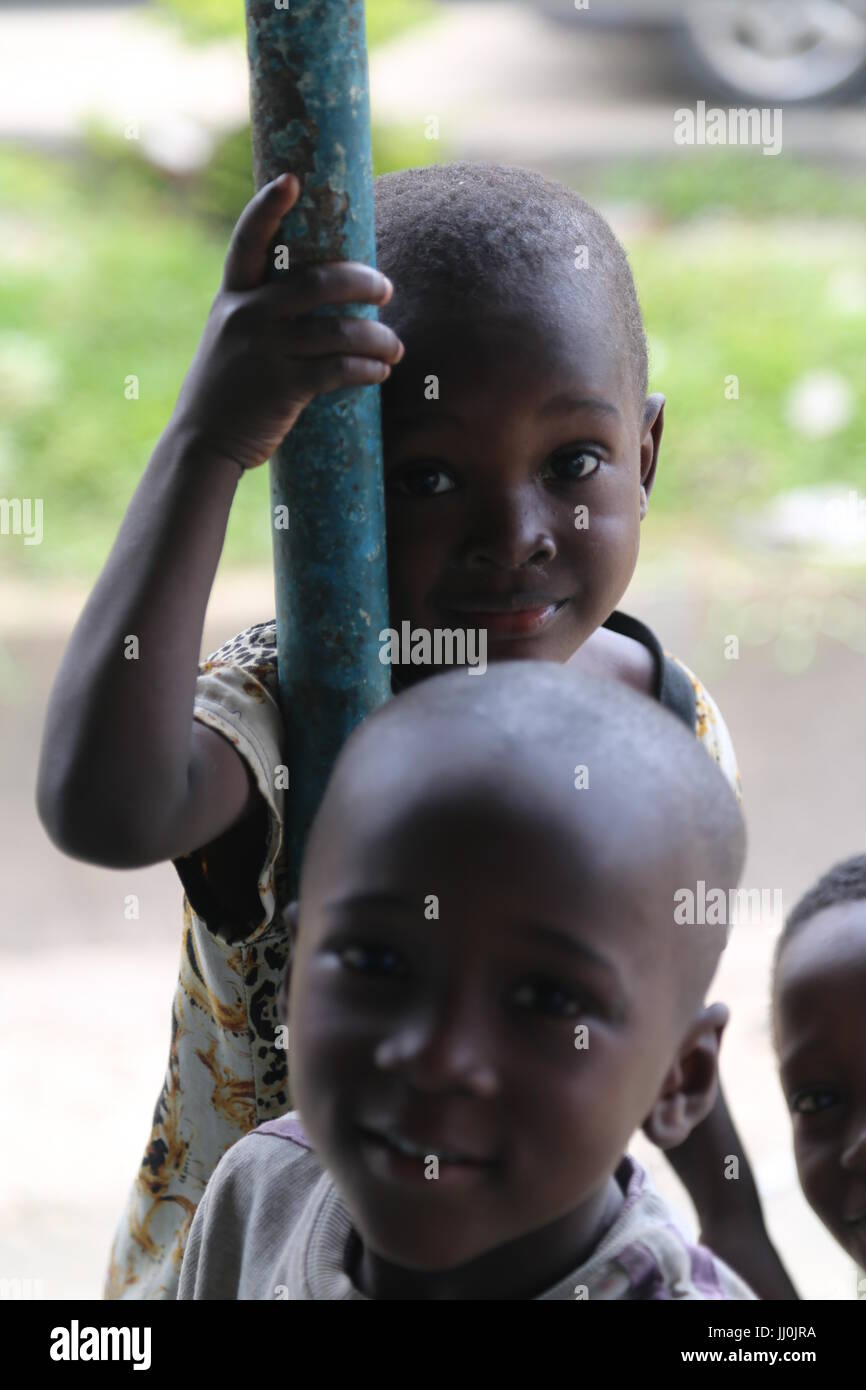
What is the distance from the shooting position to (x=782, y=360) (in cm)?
588

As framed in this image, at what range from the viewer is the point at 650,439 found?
1.80 m

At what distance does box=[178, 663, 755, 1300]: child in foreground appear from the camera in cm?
104

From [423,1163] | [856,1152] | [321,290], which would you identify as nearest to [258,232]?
[321,290]

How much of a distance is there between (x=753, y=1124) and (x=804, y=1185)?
1.97 metres

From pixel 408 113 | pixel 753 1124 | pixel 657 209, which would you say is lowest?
pixel 753 1124

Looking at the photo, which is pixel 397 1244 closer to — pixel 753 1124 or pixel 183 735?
pixel 183 735

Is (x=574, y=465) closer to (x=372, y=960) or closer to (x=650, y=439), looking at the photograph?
(x=650, y=439)

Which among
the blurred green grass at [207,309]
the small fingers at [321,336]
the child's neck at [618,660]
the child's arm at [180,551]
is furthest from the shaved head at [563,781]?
the blurred green grass at [207,309]

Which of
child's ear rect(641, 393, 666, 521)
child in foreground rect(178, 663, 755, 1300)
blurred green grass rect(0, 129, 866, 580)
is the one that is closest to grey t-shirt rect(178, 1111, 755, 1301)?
child in foreground rect(178, 663, 755, 1300)

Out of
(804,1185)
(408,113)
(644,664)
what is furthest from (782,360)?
(804,1185)

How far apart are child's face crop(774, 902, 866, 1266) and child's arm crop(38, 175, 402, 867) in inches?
23.7

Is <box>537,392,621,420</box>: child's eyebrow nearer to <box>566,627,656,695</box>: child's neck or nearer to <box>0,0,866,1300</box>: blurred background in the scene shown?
<box>566,627,656,695</box>: child's neck

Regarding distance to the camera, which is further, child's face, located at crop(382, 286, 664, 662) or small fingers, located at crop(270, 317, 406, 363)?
child's face, located at crop(382, 286, 664, 662)

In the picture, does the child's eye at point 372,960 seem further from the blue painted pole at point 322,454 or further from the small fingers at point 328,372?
the small fingers at point 328,372
